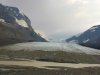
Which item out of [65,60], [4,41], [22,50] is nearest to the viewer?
[65,60]

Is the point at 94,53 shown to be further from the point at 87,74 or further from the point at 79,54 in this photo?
the point at 87,74

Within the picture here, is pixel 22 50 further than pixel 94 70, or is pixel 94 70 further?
pixel 22 50

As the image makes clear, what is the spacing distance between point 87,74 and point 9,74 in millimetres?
9152

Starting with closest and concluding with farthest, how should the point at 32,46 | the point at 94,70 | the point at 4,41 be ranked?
the point at 94,70, the point at 32,46, the point at 4,41

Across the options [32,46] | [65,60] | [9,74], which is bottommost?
[9,74]

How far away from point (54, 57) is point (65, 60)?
2.18 meters

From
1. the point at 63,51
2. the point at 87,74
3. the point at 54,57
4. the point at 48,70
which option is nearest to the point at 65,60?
the point at 54,57

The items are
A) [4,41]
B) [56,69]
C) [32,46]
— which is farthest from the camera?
[4,41]

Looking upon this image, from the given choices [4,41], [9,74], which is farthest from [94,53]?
[9,74]

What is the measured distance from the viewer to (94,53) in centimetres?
5903

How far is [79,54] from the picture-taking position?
178 feet

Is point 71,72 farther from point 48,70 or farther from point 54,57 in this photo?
point 54,57

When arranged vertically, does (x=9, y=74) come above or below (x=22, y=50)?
below

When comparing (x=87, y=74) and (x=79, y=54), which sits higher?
(x=79, y=54)
